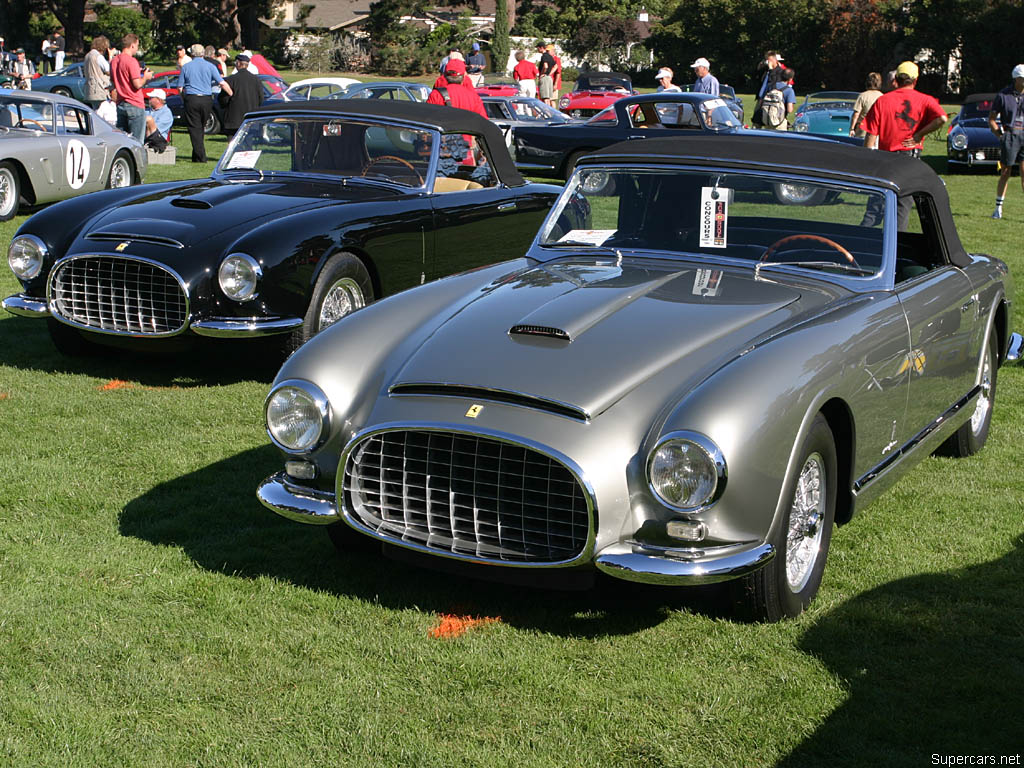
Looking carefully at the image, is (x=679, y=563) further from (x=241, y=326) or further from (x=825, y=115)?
(x=825, y=115)

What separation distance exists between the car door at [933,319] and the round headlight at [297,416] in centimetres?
227

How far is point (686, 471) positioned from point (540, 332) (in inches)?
33.8

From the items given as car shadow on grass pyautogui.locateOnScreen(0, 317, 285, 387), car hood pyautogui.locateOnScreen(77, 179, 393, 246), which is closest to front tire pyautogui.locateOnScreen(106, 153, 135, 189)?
car shadow on grass pyautogui.locateOnScreen(0, 317, 285, 387)

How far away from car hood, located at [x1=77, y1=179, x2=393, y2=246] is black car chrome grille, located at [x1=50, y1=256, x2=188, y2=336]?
8.3 inches

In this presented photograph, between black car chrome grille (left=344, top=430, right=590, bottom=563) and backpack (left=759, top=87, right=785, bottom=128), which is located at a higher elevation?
backpack (left=759, top=87, right=785, bottom=128)

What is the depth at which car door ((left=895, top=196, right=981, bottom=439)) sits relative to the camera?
15.5 feet

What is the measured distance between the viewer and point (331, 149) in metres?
8.25

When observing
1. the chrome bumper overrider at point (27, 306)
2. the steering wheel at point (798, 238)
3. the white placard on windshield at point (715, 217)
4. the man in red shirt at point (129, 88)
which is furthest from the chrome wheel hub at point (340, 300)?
the man in red shirt at point (129, 88)

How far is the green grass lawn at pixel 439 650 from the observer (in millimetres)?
3221

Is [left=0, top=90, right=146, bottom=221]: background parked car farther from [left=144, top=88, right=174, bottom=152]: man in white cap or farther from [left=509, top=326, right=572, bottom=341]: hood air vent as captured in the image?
[left=509, top=326, right=572, bottom=341]: hood air vent

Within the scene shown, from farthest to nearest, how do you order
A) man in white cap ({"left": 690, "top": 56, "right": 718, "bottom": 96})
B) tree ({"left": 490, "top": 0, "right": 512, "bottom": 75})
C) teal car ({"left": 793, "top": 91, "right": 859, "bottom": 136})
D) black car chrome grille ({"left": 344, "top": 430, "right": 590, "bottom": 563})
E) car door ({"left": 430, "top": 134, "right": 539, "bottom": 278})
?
tree ({"left": 490, "top": 0, "right": 512, "bottom": 75})
teal car ({"left": 793, "top": 91, "right": 859, "bottom": 136})
man in white cap ({"left": 690, "top": 56, "right": 718, "bottom": 96})
car door ({"left": 430, "top": 134, "right": 539, "bottom": 278})
black car chrome grille ({"left": 344, "top": 430, "right": 590, "bottom": 563})

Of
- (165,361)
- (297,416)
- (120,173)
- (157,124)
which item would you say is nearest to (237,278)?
(165,361)

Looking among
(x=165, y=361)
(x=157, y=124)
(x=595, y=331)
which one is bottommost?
(x=165, y=361)

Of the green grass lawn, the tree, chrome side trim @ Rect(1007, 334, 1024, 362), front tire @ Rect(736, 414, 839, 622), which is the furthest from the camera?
the tree
